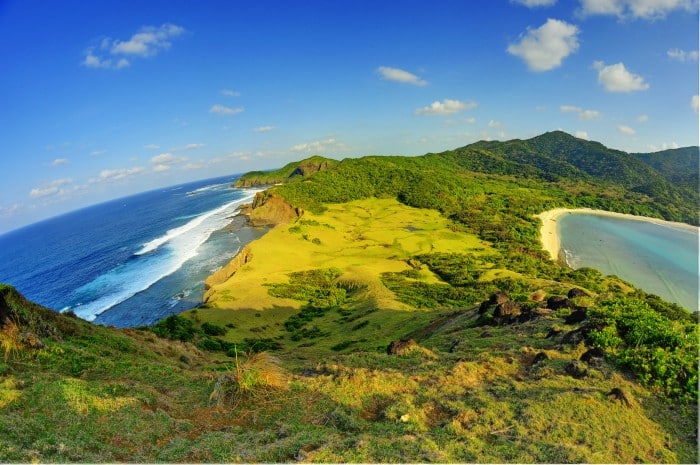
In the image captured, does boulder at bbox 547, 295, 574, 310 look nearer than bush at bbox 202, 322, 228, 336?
Yes

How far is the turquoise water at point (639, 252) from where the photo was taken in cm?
7588

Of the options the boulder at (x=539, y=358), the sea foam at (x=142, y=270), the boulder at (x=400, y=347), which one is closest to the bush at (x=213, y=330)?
the boulder at (x=400, y=347)

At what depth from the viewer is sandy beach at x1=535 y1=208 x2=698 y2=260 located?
98.8 metres

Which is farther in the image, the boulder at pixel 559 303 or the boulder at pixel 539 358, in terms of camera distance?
the boulder at pixel 559 303

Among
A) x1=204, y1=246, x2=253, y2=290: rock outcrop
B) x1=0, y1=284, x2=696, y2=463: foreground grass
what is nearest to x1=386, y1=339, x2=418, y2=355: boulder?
x1=0, y1=284, x2=696, y2=463: foreground grass

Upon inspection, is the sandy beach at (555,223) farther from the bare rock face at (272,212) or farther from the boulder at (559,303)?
the bare rock face at (272,212)

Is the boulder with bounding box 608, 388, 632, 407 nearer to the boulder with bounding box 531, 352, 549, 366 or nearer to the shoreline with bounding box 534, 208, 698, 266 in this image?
the boulder with bounding box 531, 352, 549, 366

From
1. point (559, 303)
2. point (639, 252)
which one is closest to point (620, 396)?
point (559, 303)

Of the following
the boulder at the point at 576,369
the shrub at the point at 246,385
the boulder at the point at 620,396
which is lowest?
the boulder at the point at 576,369

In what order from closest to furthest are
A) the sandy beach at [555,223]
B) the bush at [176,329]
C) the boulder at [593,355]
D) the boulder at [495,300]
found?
the boulder at [593,355], the boulder at [495,300], the bush at [176,329], the sandy beach at [555,223]

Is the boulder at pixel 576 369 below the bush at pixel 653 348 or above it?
below

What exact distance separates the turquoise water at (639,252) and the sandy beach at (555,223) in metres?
2.34

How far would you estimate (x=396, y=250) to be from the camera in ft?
288

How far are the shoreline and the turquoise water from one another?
197 cm
